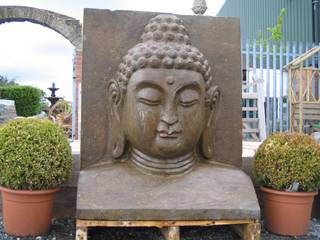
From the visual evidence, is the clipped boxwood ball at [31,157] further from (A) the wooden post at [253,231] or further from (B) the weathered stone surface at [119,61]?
(A) the wooden post at [253,231]

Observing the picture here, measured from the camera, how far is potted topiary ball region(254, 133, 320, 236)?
2.39m

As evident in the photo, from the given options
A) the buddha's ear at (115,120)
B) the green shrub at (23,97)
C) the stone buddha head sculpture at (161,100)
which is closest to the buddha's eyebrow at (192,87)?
the stone buddha head sculpture at (161,100)

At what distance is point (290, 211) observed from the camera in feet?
7.91

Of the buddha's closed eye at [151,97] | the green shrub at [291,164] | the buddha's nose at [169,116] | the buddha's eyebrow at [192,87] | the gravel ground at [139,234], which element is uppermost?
the buddha's eyebrow at [192,87]

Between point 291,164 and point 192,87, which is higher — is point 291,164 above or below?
below

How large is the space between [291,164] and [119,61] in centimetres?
128

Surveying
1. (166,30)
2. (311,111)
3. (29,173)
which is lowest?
(29,173)

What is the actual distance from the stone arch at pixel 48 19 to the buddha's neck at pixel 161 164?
20.8ft

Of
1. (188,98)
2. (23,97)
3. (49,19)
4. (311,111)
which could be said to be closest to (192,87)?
(188,98)

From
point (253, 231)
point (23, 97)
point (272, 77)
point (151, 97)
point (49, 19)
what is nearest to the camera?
point (253, 231)

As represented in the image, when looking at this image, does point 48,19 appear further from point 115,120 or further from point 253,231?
point 253,231

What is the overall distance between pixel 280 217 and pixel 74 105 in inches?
193

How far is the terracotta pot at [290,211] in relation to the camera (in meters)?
2.40

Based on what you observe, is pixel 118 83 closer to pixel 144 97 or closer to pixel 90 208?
pixel 144 97
